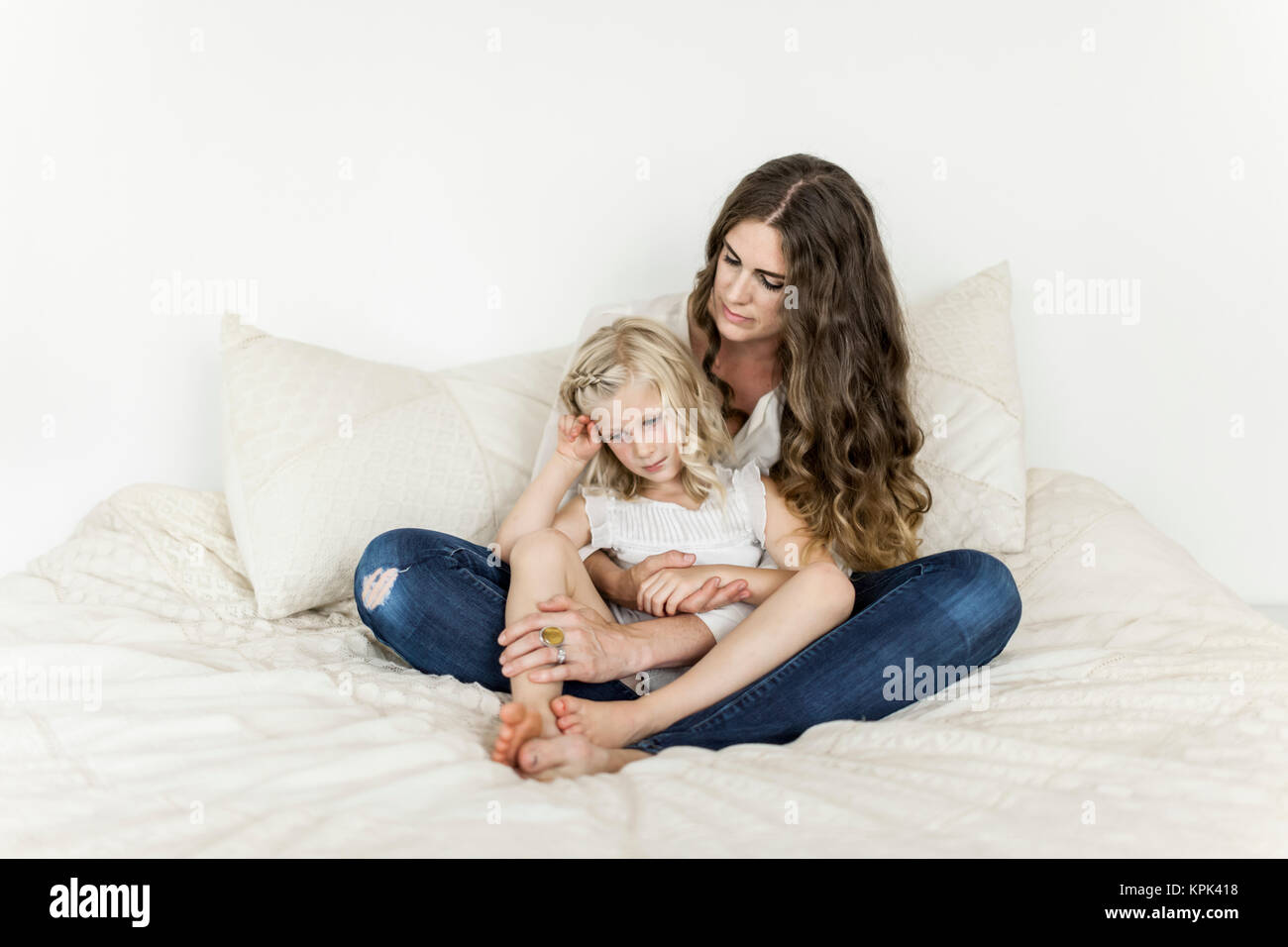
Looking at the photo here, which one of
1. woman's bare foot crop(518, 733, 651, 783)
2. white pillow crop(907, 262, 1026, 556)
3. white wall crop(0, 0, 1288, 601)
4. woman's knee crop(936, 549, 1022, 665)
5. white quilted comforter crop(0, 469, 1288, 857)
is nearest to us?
white quilted comforter crop(0, 469, 1288, 857)

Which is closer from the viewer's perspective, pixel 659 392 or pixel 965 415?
pixel 659 392

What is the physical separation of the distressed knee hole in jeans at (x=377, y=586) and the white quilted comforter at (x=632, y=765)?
0.10m

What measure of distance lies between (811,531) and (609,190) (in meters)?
0.95

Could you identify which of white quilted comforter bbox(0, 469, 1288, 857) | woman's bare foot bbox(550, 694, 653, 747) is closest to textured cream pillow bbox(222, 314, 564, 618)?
white quilted comforter bbox(0, 469, 1288, 857)

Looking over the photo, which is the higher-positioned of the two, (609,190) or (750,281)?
(609,190)

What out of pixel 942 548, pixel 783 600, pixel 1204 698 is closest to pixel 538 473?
pixel 783 600

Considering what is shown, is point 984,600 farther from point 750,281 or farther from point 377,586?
point 377,586

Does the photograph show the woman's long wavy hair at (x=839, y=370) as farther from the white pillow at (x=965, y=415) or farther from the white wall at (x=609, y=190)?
the white wall at (x=609, y=190)

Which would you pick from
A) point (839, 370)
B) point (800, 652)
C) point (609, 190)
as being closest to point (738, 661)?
point (800, 652)

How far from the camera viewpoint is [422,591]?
136 centimetres

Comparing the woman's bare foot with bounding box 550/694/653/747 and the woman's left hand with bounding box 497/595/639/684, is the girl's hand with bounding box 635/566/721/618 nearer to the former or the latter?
the woman's left hand with bounding box 497/595/639/684

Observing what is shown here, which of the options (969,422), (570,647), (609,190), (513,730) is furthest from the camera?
(609,190)

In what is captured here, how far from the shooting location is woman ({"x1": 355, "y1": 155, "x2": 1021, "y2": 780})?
1.25 m

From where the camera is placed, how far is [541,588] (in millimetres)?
1311
